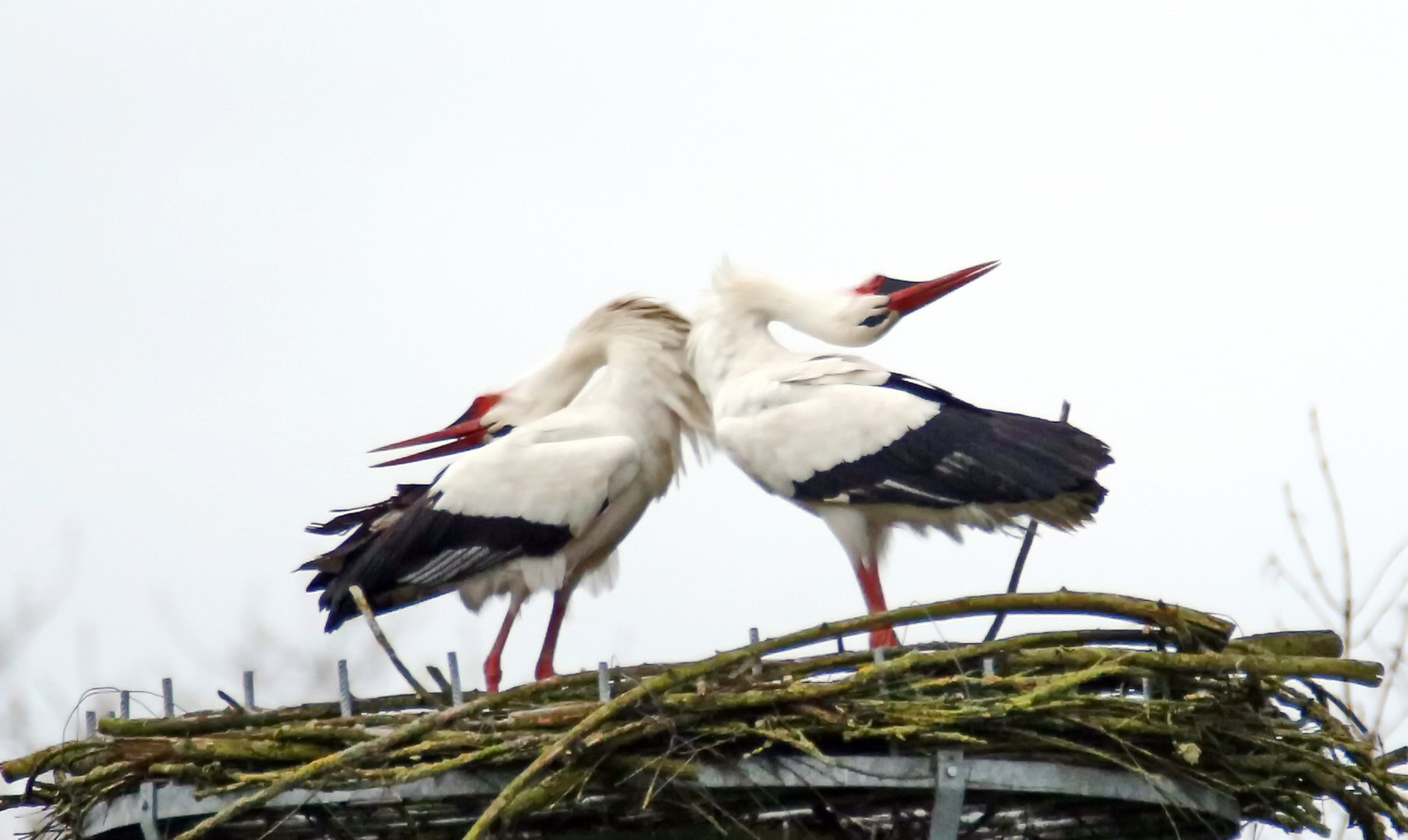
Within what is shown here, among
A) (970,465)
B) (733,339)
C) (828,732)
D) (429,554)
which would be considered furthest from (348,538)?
(828,732)

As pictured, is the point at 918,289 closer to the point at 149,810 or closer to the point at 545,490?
the point at 545,490

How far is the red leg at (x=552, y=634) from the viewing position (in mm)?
8023

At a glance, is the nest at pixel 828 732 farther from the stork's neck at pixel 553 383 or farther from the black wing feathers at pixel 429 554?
the stork's neck at pixel 553 383

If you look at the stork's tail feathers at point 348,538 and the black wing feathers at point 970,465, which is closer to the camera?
the black wing feathers at point 970,465

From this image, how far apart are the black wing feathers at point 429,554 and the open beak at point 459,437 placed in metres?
0.73

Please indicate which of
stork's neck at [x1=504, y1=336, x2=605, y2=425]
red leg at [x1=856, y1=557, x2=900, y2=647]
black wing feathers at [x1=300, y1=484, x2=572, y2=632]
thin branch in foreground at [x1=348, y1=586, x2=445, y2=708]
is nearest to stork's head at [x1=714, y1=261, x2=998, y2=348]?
stork's neck at [x1=504, y1=336, x2=605, y2=425]

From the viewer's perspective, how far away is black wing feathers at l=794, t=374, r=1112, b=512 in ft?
21.9

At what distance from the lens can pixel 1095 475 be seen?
6641mm

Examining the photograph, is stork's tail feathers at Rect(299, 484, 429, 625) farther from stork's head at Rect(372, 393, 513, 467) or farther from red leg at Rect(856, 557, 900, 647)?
red leg at Rect(856, 557, 900, 647)

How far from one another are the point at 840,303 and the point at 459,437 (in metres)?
1.68

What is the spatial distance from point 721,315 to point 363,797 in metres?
3.02

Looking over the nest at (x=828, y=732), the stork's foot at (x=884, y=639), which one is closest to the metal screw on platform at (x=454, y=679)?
the nest at (x=828, y=732)

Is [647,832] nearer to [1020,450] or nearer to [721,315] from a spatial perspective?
[1020,450]

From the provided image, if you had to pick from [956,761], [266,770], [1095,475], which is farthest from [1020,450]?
[266,770]
